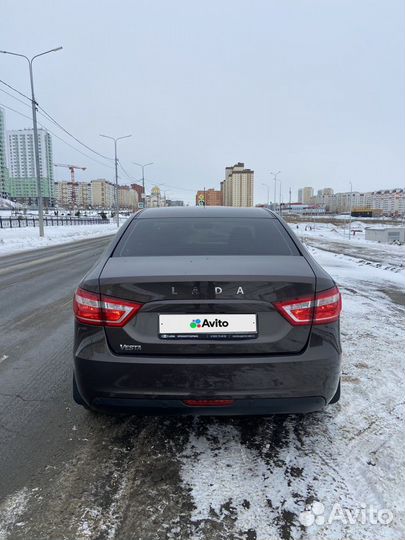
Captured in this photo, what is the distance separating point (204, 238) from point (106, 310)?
3.94 ft

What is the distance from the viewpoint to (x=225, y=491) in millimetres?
2123

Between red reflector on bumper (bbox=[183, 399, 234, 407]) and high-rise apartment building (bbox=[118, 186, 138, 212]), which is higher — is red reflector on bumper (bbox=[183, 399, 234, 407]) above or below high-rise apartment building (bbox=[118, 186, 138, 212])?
below

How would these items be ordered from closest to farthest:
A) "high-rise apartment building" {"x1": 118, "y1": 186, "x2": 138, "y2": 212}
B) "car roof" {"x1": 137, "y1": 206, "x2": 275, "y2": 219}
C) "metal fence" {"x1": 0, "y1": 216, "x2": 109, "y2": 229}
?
"car roof" {"x1": 137, "y1": 206, "x2": 275, "y2": 219}
"metal fence" {"x1": 0, "y1": 216, "x2": 109, "y2": 229}
"high-rise apartment building" {"x1": 118, "y1": 186, "x2": 138, "y2": 212}

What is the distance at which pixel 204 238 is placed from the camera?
3186 mm

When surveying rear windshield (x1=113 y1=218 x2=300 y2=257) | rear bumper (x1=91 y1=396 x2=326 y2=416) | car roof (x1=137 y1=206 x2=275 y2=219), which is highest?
car roof (x1=137 y1=206 x2=275 y2=219)

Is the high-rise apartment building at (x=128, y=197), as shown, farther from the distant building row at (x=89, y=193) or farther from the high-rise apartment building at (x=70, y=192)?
the high-rise apartment building at (x=70, y=192)

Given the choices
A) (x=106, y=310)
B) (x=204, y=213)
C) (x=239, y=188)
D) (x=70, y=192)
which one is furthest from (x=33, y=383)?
(x=70, y=192)

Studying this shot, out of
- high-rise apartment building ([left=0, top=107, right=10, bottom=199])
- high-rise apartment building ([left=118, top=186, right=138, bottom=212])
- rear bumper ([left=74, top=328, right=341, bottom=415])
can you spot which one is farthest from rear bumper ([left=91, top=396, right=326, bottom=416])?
high-rise apartment building ([left=118, top=186, right=138, bottom=212])

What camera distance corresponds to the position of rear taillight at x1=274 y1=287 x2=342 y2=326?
223 centimetres

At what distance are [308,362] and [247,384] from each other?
1.24 feet

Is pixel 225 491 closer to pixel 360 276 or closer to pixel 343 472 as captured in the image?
pixel 343 472

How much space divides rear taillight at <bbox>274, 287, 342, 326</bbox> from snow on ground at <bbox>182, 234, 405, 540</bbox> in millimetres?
887

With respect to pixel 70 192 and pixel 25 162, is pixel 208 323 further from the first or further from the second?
pixel 70 192

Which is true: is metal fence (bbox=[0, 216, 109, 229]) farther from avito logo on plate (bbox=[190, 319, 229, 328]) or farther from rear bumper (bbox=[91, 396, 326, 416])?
avito logo on plate (bbox=[190, 319, 229, 328])
